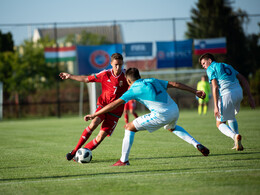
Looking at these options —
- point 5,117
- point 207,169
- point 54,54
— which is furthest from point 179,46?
point 207,169

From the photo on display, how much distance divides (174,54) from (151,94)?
20616 mm

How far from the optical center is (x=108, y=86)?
7277 mm

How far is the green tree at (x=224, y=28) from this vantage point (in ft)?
93.8

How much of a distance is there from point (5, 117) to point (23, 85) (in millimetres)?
5301

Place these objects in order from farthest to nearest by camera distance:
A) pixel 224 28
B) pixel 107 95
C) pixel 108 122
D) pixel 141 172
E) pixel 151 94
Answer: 1. pixel 224 28
2. pixel 107 95
3. pixel 108 122
4. pixel 151 94
5. pixel 141 172

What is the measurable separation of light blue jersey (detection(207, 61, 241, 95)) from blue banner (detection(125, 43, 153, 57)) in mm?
18486

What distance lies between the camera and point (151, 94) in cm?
586

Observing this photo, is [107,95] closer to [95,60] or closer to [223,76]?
[223,76]

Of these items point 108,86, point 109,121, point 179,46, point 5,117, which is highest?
point 179,46

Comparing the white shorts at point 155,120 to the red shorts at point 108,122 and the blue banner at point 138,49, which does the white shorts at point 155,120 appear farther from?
the blue banner at point 138,49

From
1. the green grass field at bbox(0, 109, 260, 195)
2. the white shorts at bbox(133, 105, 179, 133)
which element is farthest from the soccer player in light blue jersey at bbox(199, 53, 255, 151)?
the white shorts at bbox(133, 105, 179, 133)

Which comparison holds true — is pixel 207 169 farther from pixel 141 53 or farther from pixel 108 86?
pixel 141 53

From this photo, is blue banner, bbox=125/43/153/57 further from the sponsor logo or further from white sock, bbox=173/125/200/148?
white sock, bbox=173/125/200/148

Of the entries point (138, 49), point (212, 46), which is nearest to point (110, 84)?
point (138, 49)
